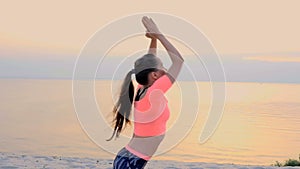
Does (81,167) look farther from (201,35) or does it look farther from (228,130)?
(228,130)

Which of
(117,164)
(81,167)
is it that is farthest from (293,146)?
(117,164)

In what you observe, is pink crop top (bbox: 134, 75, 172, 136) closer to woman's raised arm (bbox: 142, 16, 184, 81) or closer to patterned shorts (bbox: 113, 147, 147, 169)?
woman's raised arm (bbox: 142, 16, 184, 81)

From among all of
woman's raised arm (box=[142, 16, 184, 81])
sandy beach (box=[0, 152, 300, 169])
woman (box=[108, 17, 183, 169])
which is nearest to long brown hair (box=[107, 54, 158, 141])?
woman (box=[108, 17, 183, 169])

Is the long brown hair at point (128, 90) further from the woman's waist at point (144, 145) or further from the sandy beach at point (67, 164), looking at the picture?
the sandy beach at point (67, 164)

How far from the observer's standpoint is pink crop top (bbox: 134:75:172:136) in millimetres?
2840

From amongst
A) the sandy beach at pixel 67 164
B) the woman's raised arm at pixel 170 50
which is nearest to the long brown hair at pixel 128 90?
the woman's raised arm at pixel 170 50

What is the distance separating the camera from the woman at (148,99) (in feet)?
9.37

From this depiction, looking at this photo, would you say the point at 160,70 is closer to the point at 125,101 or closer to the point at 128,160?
the point at 125,101

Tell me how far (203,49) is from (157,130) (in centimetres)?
54

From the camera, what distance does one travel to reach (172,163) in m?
9.05

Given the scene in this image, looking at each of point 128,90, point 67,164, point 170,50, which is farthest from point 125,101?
point 67,164

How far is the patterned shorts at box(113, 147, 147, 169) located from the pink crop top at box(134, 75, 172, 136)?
0.26 meters

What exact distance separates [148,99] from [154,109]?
62mm

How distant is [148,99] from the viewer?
286cm
